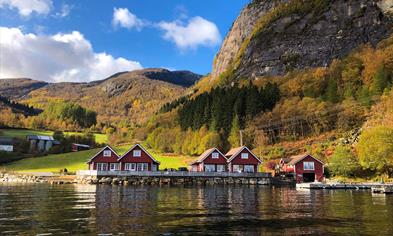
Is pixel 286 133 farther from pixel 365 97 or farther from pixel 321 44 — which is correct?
pixel 321 44

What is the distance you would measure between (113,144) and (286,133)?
7224cm

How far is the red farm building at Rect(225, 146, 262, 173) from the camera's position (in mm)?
95500

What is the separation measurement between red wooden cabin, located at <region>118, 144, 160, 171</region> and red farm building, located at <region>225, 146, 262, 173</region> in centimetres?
1995

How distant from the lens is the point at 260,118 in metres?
125

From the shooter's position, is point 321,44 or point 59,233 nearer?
point 59,233

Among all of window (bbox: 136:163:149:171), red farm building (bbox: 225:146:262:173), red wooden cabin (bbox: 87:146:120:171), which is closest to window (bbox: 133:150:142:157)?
→ window (bbox: 136:163:149:171)

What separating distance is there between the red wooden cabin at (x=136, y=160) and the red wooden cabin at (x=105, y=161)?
1949mm

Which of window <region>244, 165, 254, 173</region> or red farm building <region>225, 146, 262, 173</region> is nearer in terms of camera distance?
red farm building <region>225, 146, 262, 173</region>

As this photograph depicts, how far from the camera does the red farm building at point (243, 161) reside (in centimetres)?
9550

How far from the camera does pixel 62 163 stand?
384 feet

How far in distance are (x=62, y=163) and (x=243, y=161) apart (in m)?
55.7

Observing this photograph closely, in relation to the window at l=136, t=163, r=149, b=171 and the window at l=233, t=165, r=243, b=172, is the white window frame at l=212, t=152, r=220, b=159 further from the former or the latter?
the window at l=136, t=163, r=149, b=171

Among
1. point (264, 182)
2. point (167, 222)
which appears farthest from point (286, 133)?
point (167, 222)

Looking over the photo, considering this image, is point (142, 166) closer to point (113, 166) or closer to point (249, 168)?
point (113, 166)
